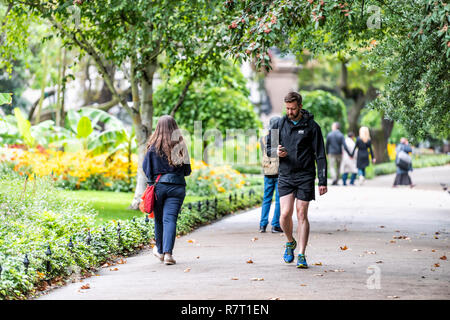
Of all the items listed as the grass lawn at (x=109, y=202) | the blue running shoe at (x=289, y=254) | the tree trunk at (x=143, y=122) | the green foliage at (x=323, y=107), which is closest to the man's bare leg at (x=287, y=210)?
the blue running shoe at (x=289, y=254)

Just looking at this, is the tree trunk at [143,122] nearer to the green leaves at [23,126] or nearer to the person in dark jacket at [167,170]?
the person in dark jacket at [167,170]

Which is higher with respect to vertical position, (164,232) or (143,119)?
(143,119)

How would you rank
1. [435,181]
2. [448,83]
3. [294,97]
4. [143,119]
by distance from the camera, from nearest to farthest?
[294,97] < [448,83] < [143,119] < [435,181]

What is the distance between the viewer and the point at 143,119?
48.7ft

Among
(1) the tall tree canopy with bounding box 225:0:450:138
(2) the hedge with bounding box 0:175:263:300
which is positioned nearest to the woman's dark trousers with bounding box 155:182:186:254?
(2) the hedge with bounding box 0:175:263:300

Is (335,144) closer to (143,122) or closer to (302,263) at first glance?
(143,122)

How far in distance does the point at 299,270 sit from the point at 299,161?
3.96ft

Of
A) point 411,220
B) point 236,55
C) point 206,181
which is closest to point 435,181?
point 206,181

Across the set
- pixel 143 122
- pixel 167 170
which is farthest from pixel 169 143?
pixel 143 122

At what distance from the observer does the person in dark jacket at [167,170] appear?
856cm

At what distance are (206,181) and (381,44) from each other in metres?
9.51

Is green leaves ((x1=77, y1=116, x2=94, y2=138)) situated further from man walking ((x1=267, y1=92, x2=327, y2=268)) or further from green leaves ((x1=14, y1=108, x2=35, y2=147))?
man walking ((x1=267, y1=92, x2=327, y2=268))

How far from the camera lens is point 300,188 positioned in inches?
320
